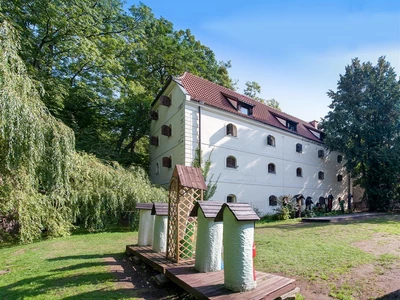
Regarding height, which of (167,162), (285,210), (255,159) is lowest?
(285,210)

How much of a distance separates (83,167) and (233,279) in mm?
10227

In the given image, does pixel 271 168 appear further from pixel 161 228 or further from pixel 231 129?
pixel 161 228

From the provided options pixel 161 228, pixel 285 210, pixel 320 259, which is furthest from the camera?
pixel 285 210

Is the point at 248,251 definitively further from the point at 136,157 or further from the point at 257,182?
the point at 136,157

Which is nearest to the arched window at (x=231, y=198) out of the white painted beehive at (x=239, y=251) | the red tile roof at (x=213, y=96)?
the red tile roof at (x=213, y=96)

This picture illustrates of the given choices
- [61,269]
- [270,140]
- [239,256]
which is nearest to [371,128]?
[270,140]

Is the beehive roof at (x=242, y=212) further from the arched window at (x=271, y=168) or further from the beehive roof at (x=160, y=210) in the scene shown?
the arched window at (x=271, y=168)

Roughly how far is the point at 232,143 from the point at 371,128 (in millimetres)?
12565

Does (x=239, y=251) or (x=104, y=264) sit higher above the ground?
(x=239, y=251)

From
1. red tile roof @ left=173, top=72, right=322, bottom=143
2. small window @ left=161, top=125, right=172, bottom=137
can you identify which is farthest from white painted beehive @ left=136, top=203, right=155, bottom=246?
small window @ left=161, top=125, right=172, bottom=137

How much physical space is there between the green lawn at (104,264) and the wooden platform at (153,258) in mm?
842

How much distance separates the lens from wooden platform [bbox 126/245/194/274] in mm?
5352

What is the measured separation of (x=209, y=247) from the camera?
189 inches

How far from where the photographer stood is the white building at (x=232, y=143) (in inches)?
633
